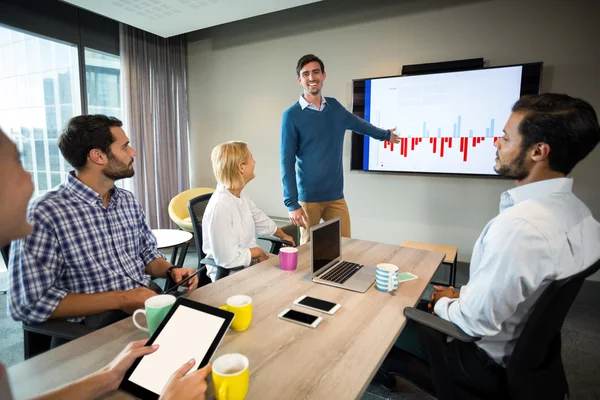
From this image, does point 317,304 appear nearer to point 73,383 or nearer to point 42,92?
point 73,383

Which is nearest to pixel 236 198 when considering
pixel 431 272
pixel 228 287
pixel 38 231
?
pixel 228 287

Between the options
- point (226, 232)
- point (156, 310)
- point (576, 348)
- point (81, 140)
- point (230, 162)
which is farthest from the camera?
point (576, 348)

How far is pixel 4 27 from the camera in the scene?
126 inches

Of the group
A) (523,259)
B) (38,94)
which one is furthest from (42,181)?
(523,259)

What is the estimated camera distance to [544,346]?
99cm

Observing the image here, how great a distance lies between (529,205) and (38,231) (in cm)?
171

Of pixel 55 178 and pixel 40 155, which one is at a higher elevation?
pixel 40 155

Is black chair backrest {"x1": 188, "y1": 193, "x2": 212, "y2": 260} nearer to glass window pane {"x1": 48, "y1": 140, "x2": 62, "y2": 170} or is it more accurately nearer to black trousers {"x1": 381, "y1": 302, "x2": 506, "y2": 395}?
black trousers {"x1": 381, "y1": 302, "x2": 506, "y2": 395}

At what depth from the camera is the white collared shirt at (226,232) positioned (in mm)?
1804

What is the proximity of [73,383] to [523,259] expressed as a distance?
1179mm

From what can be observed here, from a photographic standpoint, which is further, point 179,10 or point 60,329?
point 179,10

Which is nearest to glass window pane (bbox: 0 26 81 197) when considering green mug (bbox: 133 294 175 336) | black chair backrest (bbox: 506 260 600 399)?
green mug (bbox: 133 294 175 336)

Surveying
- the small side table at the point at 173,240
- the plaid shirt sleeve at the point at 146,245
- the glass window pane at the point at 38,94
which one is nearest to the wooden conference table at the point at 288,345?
the plaid shirt sleeve at the point at 146,245

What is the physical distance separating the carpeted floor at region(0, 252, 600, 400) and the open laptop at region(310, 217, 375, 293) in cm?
73
